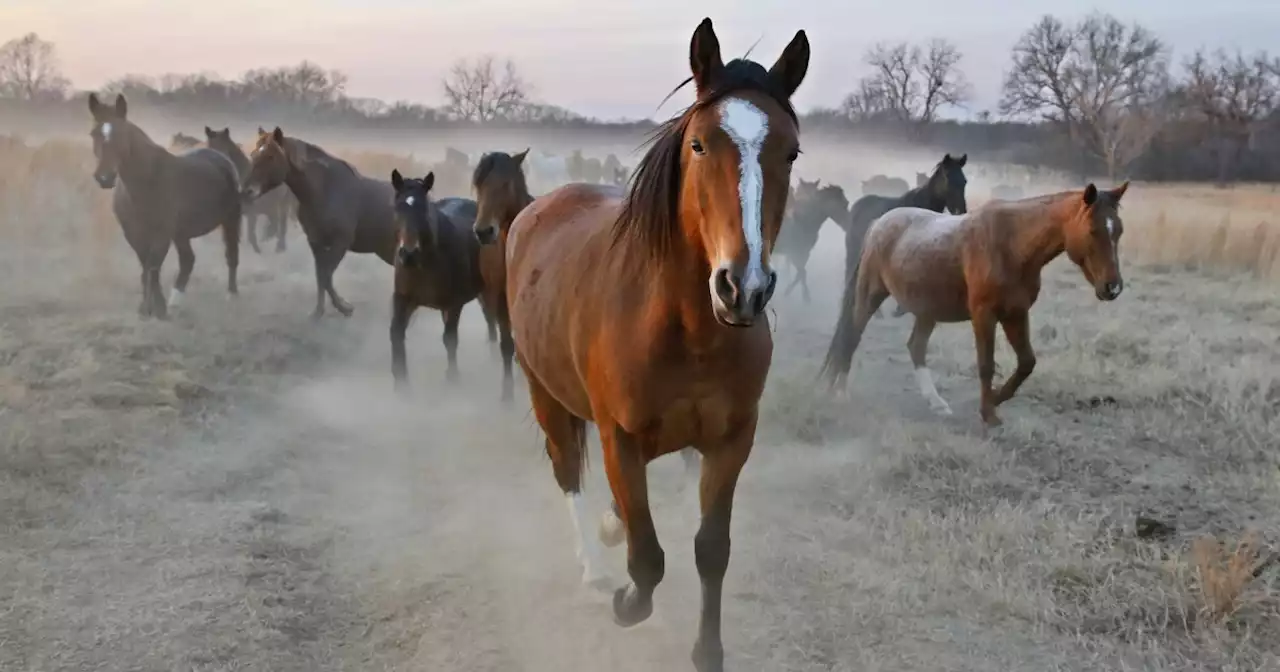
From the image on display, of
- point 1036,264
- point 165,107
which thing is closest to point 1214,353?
point 1036,264

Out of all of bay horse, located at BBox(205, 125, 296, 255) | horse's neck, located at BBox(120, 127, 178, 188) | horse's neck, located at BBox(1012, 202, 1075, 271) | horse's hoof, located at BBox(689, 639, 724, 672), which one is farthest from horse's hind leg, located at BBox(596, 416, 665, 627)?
bay horse, located at BBox(205, 125, 296, 255)

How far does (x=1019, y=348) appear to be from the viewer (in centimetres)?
650

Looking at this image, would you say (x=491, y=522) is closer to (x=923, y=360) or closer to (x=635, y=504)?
(x=635, y=504)

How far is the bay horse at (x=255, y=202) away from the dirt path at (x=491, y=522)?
18.2 ft

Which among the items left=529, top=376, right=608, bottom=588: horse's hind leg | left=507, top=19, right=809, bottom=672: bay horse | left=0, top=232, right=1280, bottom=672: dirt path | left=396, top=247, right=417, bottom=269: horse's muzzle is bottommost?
left=0, top=232, right=1280, bottom=672: dirt path

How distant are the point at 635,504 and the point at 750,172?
1.29m

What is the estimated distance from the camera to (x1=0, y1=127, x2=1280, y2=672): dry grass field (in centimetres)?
344

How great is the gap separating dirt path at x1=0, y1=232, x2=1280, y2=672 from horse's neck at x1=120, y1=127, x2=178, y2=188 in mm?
1530

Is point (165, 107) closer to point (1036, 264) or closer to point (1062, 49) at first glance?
point (1062, 49)

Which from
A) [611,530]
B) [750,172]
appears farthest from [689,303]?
[611,530]

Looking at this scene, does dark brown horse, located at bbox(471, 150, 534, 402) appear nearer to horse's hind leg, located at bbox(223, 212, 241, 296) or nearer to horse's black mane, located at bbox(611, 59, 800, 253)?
horse's black mane, located at bbox(611, 59, 800, 253)

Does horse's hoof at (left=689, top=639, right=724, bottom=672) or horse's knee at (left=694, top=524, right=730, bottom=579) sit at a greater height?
horse's knee at (left=694, top=524, right=730, bottom=579)

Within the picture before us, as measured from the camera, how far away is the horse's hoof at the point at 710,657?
315 cm

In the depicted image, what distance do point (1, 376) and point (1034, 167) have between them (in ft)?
67.7
